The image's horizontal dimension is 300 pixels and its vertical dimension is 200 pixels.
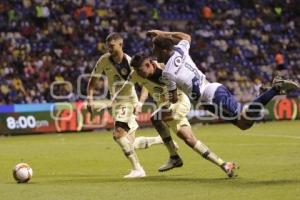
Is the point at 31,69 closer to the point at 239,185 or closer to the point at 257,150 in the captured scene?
the point at 257,150

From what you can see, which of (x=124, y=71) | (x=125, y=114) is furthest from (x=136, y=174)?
(x=124, y=71)

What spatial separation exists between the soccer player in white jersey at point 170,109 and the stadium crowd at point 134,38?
51.1 ft

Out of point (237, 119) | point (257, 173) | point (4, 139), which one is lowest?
point (4, 139)

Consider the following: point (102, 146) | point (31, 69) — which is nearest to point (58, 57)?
point (31, 69)

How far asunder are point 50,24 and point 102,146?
1284cm

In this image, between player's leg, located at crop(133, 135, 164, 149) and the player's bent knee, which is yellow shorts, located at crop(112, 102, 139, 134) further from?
the player's bent knee

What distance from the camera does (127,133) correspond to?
1330 centimetres

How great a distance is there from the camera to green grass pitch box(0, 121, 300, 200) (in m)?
10.4

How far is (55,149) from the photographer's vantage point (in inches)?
792

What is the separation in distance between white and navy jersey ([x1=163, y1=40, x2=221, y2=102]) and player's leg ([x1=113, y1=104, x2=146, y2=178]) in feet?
5.85

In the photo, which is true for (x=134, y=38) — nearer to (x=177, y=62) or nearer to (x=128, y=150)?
(x=128, y=150)

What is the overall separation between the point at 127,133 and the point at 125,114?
0.34m

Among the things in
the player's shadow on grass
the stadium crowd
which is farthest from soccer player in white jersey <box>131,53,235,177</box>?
the stadium crowd

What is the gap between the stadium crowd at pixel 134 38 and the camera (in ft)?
97.4
